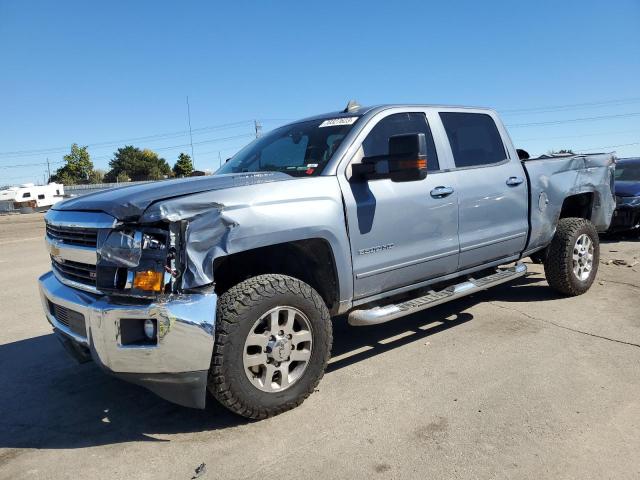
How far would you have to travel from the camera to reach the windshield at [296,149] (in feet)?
12.5

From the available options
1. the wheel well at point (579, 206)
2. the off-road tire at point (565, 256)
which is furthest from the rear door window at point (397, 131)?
the wheel well at point (579, 206)

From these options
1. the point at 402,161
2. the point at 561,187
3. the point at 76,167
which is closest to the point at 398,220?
the point at 402,161

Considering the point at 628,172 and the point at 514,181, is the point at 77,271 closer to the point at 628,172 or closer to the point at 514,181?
the point at 514,181

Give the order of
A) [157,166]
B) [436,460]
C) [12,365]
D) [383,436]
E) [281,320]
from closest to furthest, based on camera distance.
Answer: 1. [436,460]
2. [383,436]
3. [281,320]
4. [12,365]
5. [157,166]

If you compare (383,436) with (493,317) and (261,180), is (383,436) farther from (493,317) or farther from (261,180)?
(493,317)

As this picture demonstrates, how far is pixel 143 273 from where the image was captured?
2732mm

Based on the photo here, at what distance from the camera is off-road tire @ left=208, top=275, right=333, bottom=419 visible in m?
2.90

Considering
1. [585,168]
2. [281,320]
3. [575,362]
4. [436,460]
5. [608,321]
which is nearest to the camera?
[436,460]

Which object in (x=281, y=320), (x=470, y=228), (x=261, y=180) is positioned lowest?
(x=281, y=320)

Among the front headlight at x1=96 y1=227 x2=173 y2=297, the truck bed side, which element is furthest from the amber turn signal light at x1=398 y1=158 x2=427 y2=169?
the truck bed side

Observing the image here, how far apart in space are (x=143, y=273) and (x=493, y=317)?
3.65 m

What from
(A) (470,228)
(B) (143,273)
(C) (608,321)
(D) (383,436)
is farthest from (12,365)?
(C) (608,321)

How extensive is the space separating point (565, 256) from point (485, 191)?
155 centimetres

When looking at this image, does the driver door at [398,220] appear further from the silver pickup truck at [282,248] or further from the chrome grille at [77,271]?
the chrome grille at [77,271]
